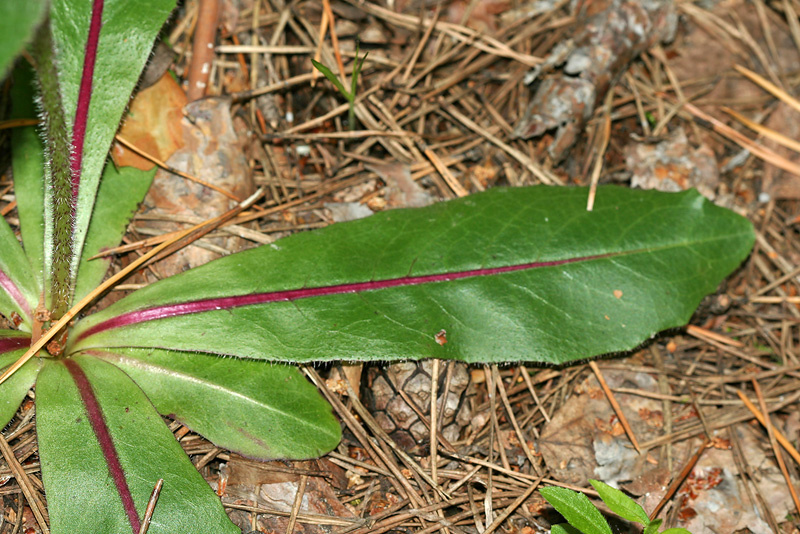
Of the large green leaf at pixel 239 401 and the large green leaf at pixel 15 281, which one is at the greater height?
the large green leaf at pixel 15 281

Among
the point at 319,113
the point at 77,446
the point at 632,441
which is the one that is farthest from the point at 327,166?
the point at 632,441

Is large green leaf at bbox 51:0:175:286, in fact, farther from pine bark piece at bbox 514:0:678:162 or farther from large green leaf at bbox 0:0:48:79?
pine bark piece at bbox 514:0:678:162

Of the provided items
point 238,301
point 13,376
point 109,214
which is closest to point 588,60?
point 238,301

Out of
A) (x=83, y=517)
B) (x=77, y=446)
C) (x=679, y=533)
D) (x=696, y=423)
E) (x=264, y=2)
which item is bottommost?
(x=696, y=423)

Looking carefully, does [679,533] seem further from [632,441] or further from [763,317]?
[763,317]

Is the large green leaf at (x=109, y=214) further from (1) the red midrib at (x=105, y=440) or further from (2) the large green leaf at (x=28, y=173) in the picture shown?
(1) the red midrib at (x=105, y=440)

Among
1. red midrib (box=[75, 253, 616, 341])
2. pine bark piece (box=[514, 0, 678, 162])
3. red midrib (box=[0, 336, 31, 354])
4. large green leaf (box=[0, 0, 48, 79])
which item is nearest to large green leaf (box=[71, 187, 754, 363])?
red midrib (box=[75, 253, 616, 341])

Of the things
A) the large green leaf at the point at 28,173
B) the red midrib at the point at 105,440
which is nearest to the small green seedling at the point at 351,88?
the large green leaf at the point at 28,173
